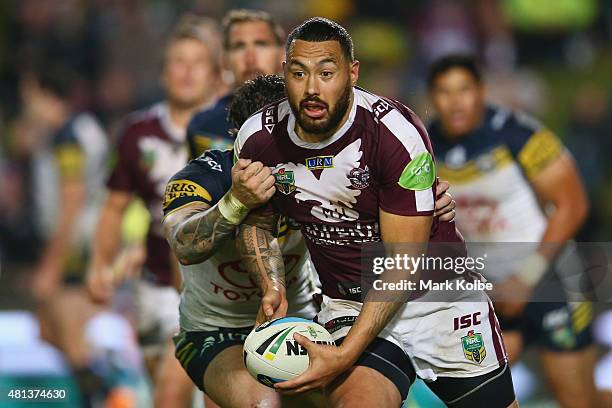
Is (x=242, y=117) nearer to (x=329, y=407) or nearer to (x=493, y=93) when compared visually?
(x=329, y=407)

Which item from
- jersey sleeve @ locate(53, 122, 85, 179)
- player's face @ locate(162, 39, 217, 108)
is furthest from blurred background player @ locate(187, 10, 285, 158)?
jersey sleeve @ locate(53, 122, 85, 179)

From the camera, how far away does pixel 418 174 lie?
4.59m

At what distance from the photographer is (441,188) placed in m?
4.91

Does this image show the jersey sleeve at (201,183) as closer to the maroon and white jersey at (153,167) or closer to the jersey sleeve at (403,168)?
the jersey sleeve at (403,168)

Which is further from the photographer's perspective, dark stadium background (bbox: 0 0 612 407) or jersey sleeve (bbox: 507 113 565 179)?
dark stadium background (bbox: 0 0 612 407)

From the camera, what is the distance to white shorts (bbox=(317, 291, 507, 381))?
4.87m

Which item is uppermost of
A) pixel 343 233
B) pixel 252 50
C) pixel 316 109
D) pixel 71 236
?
pixel 252 50

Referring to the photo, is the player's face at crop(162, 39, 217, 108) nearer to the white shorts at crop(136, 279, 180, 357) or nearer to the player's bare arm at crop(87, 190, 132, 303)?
the player's bare arm at crop(87, 190, 132, 303)

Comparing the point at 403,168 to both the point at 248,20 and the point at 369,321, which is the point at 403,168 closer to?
the point at 369,321

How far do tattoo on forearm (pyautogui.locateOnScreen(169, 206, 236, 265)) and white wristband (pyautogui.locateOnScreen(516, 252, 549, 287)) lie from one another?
2703 mm

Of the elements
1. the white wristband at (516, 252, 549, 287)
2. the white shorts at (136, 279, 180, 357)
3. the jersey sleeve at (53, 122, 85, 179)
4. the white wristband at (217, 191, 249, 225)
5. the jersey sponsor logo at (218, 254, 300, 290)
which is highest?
the white wristband at (217, 191, 249, 225)


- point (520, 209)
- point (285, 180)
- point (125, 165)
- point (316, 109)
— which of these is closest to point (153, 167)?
point (125, 165)

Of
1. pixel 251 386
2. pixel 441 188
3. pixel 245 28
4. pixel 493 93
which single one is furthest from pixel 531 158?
pixel 493 93

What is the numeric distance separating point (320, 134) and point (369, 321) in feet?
2.36
